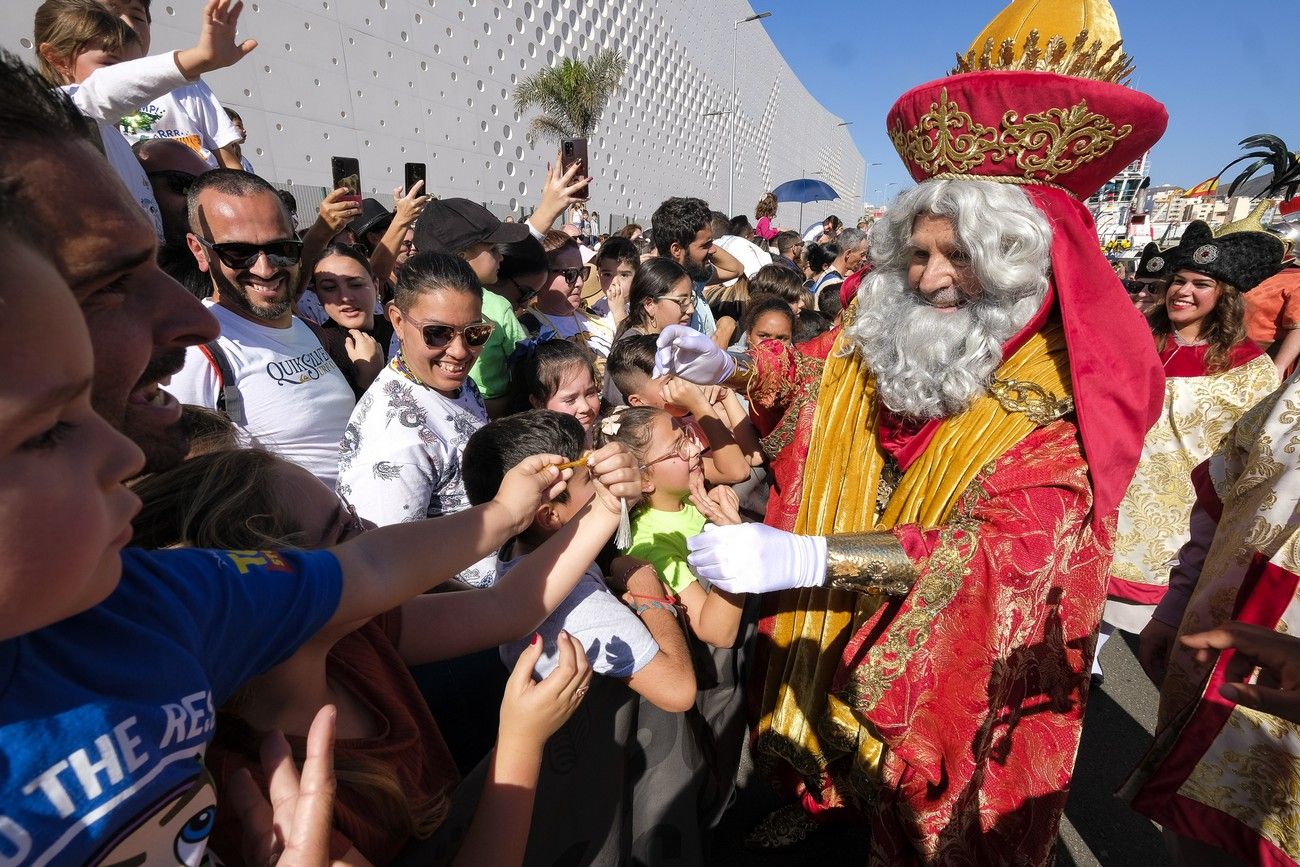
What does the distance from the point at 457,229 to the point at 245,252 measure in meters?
1.30

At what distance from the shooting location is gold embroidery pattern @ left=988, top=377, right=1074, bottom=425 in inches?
64.3

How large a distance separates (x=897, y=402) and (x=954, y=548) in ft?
1.60

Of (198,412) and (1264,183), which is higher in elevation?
(1264,183)

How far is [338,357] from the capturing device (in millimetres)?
2967

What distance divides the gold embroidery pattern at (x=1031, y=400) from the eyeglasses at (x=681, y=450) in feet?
3.09

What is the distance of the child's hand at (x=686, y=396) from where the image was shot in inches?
103

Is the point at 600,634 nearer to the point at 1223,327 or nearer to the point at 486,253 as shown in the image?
the point at 486,253

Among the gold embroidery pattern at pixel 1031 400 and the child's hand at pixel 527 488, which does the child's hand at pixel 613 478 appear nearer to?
the child's hand at pixel 527 488

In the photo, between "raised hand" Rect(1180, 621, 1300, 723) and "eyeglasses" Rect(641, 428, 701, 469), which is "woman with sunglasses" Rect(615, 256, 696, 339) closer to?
"eyeglasses" Rect(641, 428, 701, 469)

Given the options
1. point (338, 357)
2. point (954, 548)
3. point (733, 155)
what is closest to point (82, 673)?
point (954, 548)

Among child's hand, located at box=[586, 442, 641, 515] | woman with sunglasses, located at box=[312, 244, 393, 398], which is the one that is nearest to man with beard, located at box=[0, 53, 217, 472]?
child's hand, located at box=[586, 442, 641, 515]

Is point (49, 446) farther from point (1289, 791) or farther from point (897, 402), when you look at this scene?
point (1289, 791)

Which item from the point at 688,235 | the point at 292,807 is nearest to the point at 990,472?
the point at 292,807

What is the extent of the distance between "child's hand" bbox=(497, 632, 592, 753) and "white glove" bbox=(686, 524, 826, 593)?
62 cm
